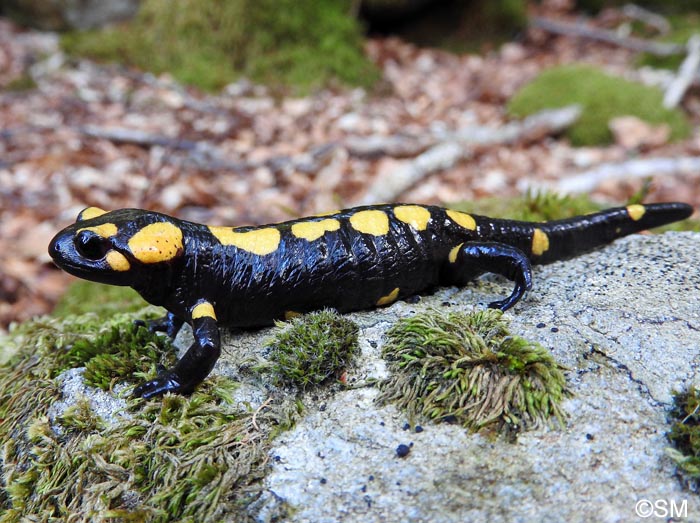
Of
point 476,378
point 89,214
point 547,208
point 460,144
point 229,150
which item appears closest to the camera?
point 476,378

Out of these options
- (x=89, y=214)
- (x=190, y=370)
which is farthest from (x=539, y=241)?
(x=89, y=214)

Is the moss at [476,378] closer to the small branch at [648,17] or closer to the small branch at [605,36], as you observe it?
the small branch at [605,36]

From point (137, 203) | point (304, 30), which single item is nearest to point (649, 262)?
point (137, 203)

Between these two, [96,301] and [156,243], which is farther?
[96,301]

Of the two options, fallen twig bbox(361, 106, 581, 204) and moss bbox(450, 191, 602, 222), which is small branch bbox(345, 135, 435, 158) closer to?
fallen twig bbox(361, 106, 581, 204)

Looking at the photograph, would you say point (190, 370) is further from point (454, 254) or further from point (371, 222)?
point (454, 254)
